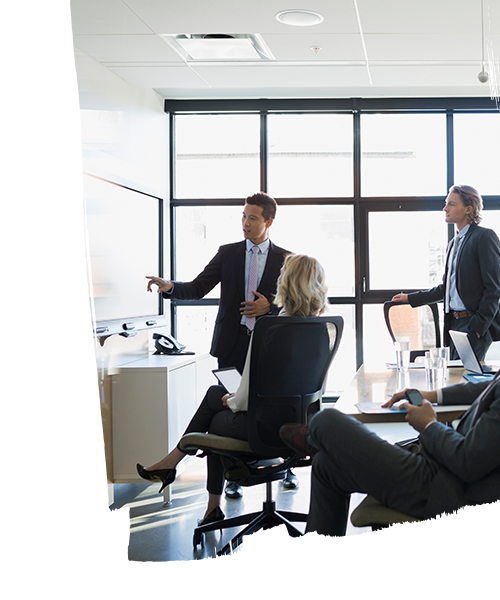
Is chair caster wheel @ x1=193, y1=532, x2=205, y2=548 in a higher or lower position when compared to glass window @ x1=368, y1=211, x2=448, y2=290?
lower

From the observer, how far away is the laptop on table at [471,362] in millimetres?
2529

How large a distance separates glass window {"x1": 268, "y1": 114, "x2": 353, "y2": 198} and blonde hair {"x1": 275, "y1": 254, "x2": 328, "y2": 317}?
314 centimetres

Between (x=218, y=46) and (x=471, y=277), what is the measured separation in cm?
226

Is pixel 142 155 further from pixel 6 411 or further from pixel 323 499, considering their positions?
pixel 323 499

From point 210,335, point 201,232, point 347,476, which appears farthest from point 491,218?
point 347,476

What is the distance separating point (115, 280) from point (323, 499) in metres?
2.26

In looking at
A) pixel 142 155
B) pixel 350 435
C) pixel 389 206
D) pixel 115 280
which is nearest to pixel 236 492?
pixel 115 280

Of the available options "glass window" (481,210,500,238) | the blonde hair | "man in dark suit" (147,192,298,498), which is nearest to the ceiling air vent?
"man in dark suit" (147,192,298,498)

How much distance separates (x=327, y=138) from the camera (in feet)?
18.4

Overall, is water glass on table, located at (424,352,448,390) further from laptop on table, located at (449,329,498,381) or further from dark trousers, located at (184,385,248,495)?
dark trousers, located at (184,385,248,495)

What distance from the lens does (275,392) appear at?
252cm

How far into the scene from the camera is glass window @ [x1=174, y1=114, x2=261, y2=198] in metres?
5.63

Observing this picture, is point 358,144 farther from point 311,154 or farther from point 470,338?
point 470,338

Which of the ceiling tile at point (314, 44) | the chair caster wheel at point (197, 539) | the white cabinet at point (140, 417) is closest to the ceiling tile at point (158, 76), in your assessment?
the ceiling tile at point (314, 44)
